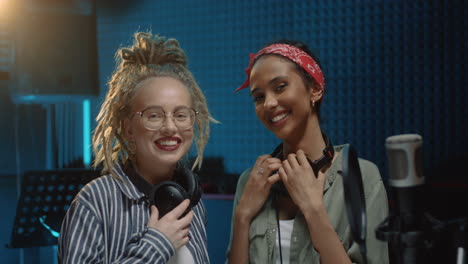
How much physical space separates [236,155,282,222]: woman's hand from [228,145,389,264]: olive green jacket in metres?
0.04

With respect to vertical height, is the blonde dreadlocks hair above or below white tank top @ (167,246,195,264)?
above

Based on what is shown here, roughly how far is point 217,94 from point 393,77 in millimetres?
857

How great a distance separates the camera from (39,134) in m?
2.43

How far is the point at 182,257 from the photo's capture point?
109cm

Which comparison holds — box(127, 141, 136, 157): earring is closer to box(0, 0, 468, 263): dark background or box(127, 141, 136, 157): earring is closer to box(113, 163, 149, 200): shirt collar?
box(113, 163, 149, 200): shirt collar

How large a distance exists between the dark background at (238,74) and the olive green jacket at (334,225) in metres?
0.75

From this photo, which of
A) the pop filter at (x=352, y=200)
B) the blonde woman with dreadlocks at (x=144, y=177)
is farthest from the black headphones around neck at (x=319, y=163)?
the pop filter at (x=352, y=200)

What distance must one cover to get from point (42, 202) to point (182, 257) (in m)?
0.88

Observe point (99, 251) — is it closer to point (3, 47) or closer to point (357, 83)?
point (357, 83)

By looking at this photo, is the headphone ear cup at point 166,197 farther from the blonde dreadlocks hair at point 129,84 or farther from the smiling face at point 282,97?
the smiling face at point 282,97

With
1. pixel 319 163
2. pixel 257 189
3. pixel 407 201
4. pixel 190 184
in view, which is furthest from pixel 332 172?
pixel 407 201

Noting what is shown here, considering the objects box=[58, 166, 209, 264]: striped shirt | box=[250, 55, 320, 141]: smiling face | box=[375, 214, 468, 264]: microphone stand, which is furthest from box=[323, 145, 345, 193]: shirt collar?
box=[375, 214, 468, 264]: microphone stand

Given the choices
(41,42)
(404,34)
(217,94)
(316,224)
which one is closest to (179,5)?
(217,94)

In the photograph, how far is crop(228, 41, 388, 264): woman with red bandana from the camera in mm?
1137
